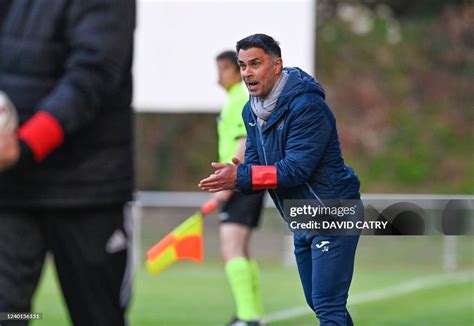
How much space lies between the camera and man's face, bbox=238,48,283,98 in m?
6.14

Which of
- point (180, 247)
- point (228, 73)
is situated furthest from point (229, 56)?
point (180, 247)

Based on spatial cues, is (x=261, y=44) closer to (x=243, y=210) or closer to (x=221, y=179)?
(x=221, y=179)

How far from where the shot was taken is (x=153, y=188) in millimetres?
26234

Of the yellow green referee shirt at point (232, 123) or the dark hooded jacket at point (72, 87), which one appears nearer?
the dark hooded jacket at point (72, 87)

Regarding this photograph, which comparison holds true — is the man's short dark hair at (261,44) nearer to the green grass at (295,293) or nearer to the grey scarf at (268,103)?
the grey scarf at (268,103)

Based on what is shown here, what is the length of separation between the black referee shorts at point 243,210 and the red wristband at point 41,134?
5551 mm

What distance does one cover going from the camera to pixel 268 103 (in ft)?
20.2

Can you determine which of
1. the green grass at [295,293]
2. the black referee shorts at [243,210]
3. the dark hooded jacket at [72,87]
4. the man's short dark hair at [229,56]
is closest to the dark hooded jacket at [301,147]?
the dark hooded jacket at [72,87]

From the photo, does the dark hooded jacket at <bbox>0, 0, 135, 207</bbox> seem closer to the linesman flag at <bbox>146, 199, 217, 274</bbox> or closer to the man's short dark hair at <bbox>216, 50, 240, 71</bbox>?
the linesman flag at <bbox>146, 199, 217, 274</bbox>

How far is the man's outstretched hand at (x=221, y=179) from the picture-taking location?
18.3ft

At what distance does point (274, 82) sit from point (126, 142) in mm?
2047

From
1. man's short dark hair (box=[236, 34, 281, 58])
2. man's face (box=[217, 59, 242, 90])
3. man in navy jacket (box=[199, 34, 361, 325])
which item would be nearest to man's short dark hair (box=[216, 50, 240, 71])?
man's face (box=[217, 59, 242, 90])

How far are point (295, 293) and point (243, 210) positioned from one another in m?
4.04

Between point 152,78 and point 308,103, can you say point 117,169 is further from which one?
point 152,78
